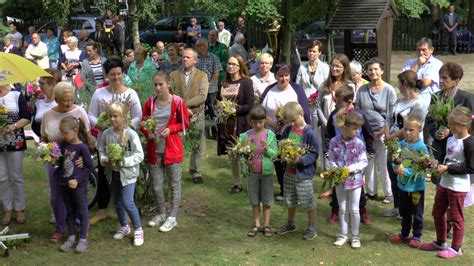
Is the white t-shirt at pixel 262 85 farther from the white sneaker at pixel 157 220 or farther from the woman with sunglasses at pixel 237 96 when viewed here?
the white sneaker at pixel 157 220

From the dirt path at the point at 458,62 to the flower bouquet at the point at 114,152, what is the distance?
12.1 m

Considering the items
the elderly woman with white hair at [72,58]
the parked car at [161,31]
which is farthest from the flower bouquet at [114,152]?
the parked car at [161,31]

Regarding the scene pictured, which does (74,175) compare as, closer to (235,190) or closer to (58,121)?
(58,121)

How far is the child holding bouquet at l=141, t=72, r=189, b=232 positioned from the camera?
678 centimetres

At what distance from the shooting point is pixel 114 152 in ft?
20.4

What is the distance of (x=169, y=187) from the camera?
736 cm

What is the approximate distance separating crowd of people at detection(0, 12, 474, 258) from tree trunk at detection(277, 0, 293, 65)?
18.4 feet

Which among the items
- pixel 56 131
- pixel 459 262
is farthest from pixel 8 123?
pixel 459 262

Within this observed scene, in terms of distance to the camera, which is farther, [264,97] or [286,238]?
[264,97]

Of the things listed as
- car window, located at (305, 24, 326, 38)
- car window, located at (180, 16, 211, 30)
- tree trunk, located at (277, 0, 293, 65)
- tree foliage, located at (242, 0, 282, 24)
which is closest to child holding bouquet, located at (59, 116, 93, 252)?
tree foliage, located at (242, 0, 282, 24)

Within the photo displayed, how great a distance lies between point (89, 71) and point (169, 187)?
10.8ft

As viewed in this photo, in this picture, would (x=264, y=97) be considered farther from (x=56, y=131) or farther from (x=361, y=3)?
(x=361, y=3)

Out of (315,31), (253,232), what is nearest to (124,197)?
(253,232)

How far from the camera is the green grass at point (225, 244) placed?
20.2 feet
